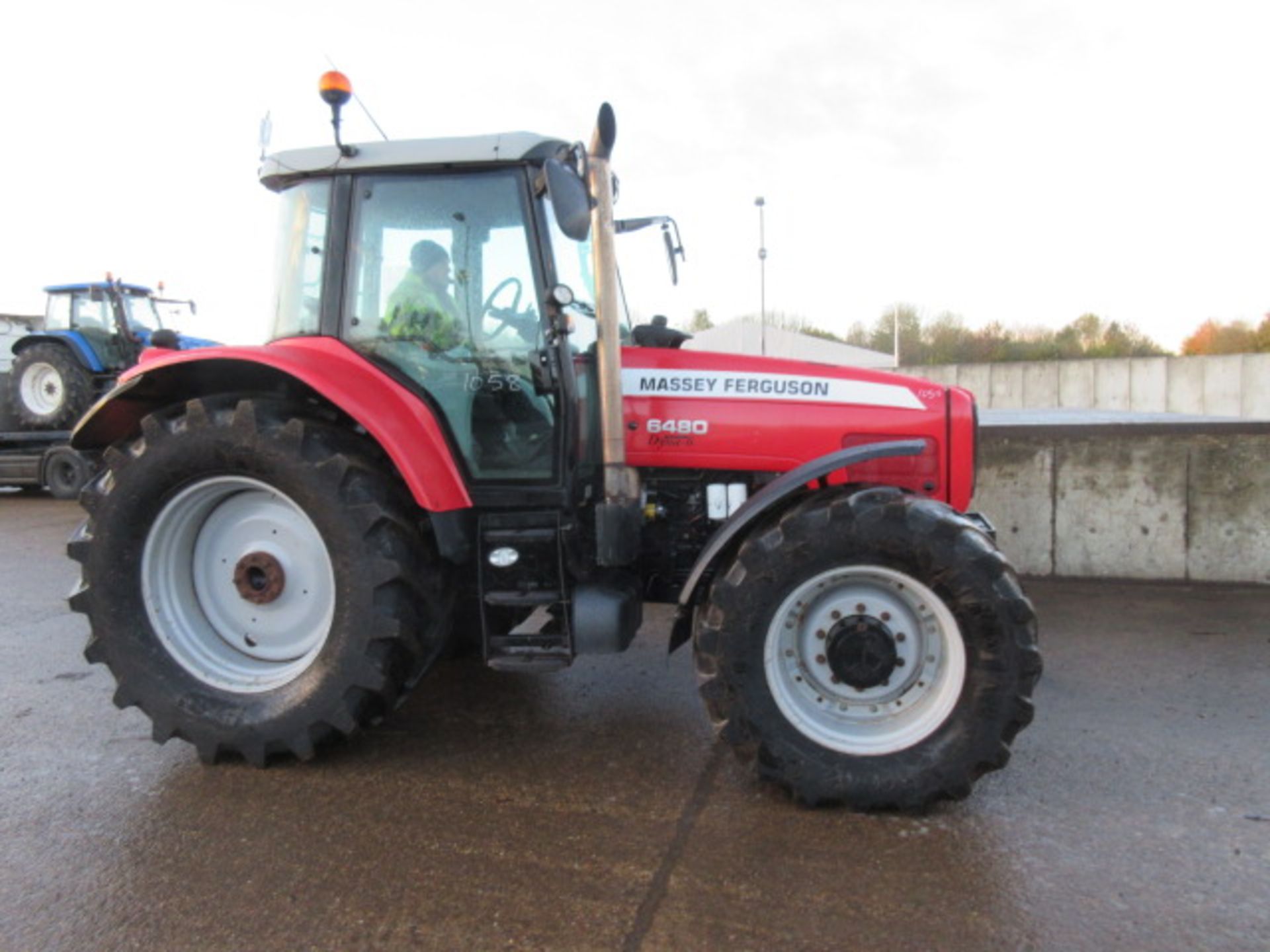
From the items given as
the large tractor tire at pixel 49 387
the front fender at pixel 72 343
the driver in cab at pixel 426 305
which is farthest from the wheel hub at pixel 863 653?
Result: the front fender at pixel 72 343

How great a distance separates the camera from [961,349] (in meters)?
37.1

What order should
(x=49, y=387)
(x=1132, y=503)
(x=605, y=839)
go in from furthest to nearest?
(x=49, y=387) → (x=1132, y=503) → (x=605, y=839)

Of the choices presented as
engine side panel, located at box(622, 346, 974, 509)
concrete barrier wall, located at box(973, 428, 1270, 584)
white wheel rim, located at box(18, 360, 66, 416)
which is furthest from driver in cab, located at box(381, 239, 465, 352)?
white wheel rim, located at box(18, 360, 66, 416)

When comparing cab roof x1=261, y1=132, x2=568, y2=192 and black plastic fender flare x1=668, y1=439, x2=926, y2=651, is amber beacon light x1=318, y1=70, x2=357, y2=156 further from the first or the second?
black plastic fender flare x1=668, y1=439, x2=926, y2=651

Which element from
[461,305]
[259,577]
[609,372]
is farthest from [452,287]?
[259,577]

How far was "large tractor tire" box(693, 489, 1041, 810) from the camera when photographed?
261 cm

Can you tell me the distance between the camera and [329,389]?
9.62 ft

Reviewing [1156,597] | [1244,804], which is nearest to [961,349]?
[1156,597]

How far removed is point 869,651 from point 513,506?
141 cm

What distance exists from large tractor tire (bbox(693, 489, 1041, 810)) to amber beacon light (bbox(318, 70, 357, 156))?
85.5 inches

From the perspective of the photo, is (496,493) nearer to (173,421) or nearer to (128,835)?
(173,421)

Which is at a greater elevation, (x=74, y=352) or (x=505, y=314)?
(x=74, y=352)

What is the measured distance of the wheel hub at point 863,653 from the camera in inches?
109

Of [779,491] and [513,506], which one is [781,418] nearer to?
[779,491]
